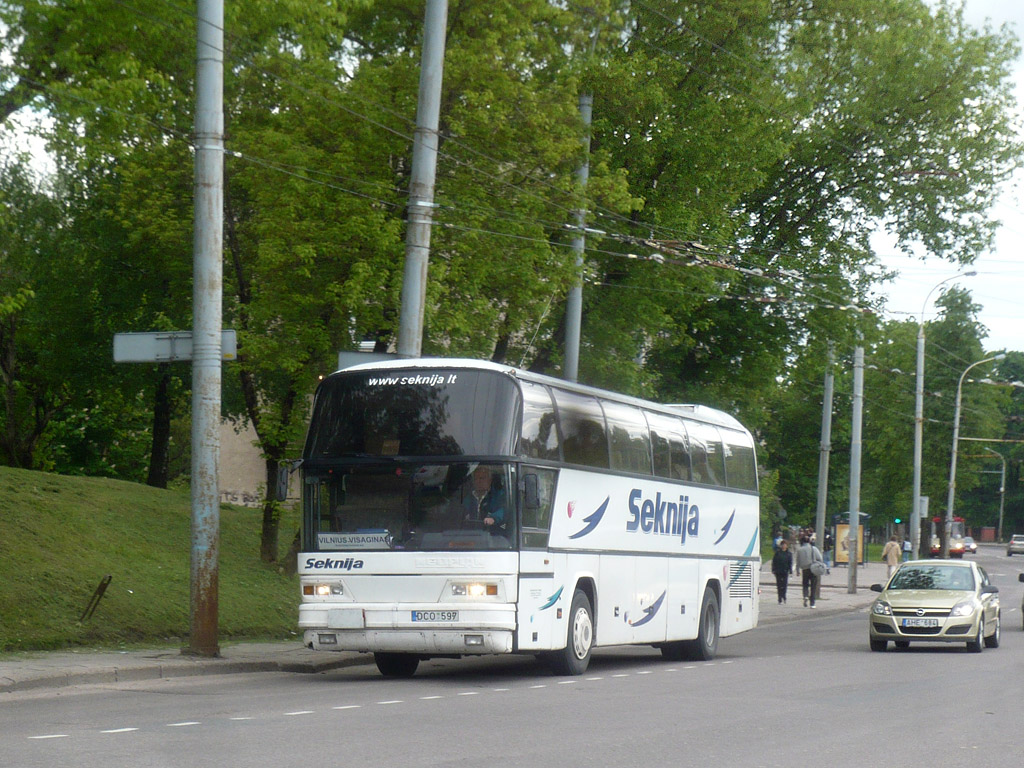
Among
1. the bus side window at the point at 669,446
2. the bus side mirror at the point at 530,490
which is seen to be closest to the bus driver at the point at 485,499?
the bus side mirror at the point at 530,490

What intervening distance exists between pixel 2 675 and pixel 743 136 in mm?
19101

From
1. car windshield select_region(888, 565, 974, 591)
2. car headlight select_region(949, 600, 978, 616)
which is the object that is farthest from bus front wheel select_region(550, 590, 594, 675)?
car windshield select_region(888, 565, 974, 591)

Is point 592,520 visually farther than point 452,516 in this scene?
Yes

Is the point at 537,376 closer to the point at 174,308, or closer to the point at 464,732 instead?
the point at 464,732

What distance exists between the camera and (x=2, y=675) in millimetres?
14258

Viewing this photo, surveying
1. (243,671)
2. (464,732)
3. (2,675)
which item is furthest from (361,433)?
(464,732)

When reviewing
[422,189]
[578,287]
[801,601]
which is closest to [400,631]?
[422,189]

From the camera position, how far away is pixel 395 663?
17.1 meters

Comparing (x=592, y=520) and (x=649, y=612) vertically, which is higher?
(x=592, y=520)

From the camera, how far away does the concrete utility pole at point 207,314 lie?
17.3m

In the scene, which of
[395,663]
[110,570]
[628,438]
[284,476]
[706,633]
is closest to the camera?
[284,476]

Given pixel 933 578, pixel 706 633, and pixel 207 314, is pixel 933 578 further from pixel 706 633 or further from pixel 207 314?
pixel 207 314

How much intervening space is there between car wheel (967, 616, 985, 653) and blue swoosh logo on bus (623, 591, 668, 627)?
5.62 m

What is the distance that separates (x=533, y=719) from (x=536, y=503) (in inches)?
172
